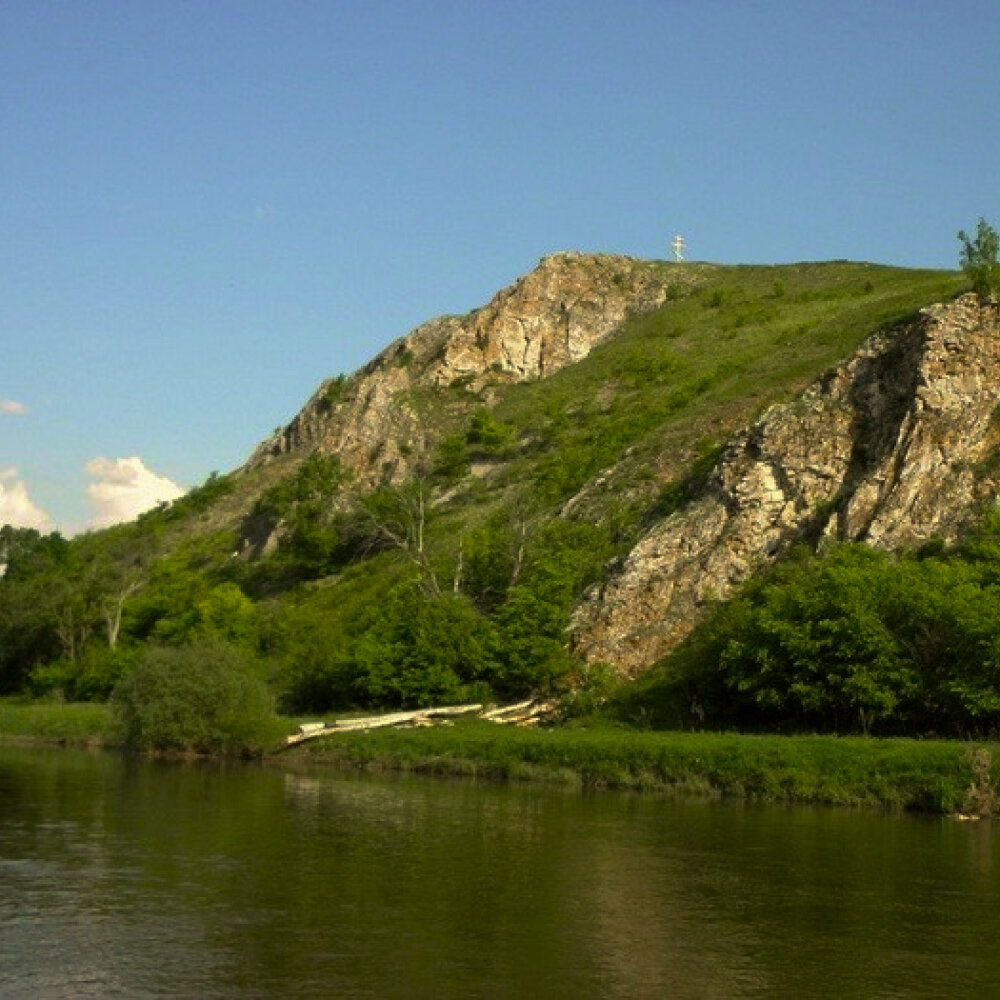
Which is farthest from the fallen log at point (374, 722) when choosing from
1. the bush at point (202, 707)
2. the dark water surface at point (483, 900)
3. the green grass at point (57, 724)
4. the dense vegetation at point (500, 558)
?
the dark water surface at point (483, 900)

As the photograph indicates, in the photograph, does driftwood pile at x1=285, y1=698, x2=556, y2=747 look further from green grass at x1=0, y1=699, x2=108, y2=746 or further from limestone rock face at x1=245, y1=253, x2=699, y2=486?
limestone rock face at x1=245, y1=253, x2=699, y2=486

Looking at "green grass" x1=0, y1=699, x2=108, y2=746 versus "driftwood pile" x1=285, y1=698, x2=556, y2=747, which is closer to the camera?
"driftwood pile" x1=285, y1=698, x2=556, y2=747

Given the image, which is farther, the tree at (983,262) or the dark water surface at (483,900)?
the tree at (983,262)

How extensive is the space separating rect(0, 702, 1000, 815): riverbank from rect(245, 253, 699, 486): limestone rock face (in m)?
60.6

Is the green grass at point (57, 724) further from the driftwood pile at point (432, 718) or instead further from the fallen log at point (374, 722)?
the driftwood pile at point (432, 718)

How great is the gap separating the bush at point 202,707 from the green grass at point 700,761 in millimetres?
2579

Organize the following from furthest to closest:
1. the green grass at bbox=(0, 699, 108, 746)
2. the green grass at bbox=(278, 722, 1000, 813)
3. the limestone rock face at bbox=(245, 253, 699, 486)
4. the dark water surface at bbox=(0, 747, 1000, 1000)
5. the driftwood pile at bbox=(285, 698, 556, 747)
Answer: the limestone rock face at bbox=(245, 253, 699, 486) < the green grass at bbox=(0, 699, 108, 746) < the driftwood pile at bbox=(285, 698, 556, 747) < the green grass at bbox=(278, 722, 1000, 813) < the dark water surface at bbox=(0, 747, 1000, 1000)

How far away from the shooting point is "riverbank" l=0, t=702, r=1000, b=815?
4647 cm

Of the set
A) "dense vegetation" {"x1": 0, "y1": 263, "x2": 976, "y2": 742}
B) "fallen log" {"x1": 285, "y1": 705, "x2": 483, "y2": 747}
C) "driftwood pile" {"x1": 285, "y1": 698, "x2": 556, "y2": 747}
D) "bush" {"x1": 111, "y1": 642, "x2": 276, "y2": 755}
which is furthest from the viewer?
"driftwood pile" {"x1": 285, "y1": 698, "x2": 556, "y2": 747}

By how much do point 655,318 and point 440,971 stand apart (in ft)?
394

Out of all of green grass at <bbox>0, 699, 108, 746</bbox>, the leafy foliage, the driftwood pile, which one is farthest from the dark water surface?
green grass at <bbox>0, 699, 108, 746</bbox>

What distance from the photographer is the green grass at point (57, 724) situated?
74125mm

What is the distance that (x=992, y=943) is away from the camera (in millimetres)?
25672

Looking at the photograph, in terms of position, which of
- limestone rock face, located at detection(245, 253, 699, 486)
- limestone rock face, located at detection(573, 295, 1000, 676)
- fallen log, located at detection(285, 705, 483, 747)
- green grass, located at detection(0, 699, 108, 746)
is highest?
limestone rock face, located at detection(245, 253, 699, 486)
